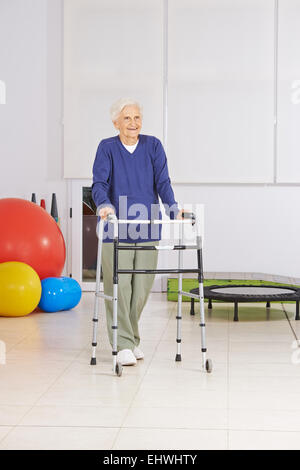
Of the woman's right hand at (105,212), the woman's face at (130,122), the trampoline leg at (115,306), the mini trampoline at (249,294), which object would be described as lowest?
the mini trampoline at (249,294)

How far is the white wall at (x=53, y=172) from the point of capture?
7.54 m

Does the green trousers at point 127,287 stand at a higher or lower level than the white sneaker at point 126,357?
higher

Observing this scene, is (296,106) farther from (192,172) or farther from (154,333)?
(154,333)

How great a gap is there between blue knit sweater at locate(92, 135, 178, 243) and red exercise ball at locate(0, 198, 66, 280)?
200 cm

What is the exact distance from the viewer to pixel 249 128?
24.5 feet

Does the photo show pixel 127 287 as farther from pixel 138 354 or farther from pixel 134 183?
pixel 134 183

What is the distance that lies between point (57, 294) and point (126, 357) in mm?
2120

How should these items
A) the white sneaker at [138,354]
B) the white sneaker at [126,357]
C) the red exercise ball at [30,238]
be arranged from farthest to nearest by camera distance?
the red exercise ball at [30,238]
the white sneaker at [138,354]
the white sneaker at [126,357]

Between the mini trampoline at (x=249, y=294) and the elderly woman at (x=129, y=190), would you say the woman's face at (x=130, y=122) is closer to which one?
the elderly woman at (x=129, y=190)

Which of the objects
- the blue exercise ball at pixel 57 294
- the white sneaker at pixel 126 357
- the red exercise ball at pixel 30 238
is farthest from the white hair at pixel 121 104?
the blue exercise ball at pixel 57 294

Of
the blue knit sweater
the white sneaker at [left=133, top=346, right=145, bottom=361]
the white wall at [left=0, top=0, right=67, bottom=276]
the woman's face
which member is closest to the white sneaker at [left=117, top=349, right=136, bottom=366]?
the white sneaker at [left=133, top=346, right=145, bottom=361]

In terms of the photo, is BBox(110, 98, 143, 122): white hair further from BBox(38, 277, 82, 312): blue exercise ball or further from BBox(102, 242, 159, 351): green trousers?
BBox(38, 277, 82, 312): blue exercise ball
